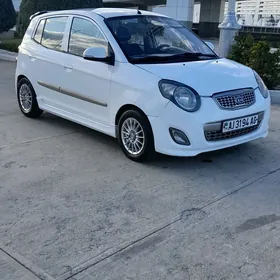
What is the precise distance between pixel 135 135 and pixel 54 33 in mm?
2220

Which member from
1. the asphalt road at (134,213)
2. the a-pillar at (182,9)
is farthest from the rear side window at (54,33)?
the a-pillar at (182,9)

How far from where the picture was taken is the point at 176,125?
4.38 metres

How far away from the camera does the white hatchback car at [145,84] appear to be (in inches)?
175

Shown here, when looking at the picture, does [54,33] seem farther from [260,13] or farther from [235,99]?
[260,13]

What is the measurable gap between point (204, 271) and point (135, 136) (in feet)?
7.21

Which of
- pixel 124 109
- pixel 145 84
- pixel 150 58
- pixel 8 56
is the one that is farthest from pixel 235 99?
pixel 8 56

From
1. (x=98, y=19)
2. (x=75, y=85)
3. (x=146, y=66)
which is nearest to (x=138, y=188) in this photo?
(x=146, y=66)

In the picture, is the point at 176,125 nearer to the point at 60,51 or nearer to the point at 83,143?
the point at 83,143

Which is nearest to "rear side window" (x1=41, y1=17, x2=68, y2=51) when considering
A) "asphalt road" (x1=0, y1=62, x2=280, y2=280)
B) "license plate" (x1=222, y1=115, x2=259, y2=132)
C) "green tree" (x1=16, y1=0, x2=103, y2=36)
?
"asphalt road" (x1=0, y1=62, x2=280, y2=280)

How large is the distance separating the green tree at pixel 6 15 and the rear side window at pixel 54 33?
13.5 metres

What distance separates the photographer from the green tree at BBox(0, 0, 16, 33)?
1834 centimetres

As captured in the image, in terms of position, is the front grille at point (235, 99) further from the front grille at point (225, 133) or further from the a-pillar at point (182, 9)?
the a-pillar at point (182, 9)

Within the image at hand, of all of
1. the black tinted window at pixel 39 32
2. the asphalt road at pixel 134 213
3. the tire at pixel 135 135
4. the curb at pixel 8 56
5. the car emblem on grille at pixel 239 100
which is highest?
the black tinted window at pixel 39 32

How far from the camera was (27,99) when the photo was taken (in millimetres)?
6625
